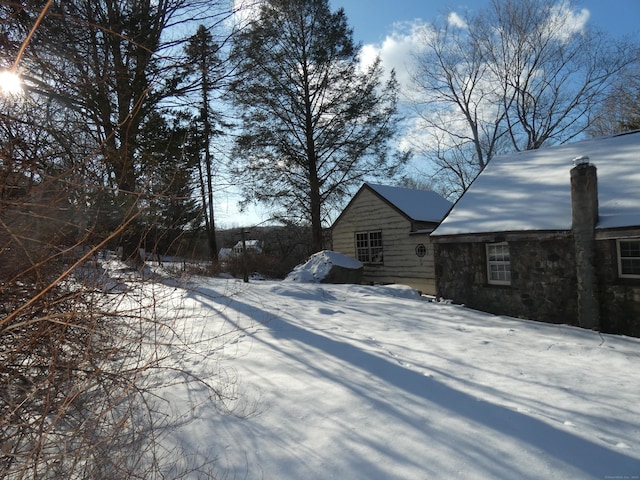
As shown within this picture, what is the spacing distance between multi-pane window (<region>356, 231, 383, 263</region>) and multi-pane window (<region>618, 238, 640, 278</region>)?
9.74m

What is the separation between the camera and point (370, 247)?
56.6 feet

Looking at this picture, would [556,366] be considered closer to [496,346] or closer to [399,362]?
[496,346]

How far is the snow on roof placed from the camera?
1595cm

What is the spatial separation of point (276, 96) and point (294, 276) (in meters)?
8.93

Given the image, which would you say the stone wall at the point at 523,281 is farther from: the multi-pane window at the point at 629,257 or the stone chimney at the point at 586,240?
the multi-pane window at the point at 629,257

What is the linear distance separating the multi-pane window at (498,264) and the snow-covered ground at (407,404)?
297 cm

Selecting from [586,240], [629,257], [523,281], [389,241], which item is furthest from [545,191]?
[389,241]

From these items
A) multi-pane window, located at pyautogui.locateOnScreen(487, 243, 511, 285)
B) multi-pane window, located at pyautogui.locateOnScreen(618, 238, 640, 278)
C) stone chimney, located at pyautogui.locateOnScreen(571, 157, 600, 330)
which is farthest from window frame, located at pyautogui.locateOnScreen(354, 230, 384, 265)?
multi-pane window, located at pyautogui.locateOnScreen(618, 238, 640, 278)

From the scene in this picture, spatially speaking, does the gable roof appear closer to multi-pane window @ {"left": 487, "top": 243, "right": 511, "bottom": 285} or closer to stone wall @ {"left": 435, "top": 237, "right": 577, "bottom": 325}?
stone wall @ {"left": 435, "top": 237, "right": 577, "bottom": 325}

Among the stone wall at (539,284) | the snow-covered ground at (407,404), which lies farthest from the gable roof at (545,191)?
the snow-covered ground at (407,404)

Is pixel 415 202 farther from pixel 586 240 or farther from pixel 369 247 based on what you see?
pixel 586 240

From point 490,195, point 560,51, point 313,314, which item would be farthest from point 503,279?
point 560,51

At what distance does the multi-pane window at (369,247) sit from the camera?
1686cm

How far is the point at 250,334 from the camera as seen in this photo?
6113 millimetres
